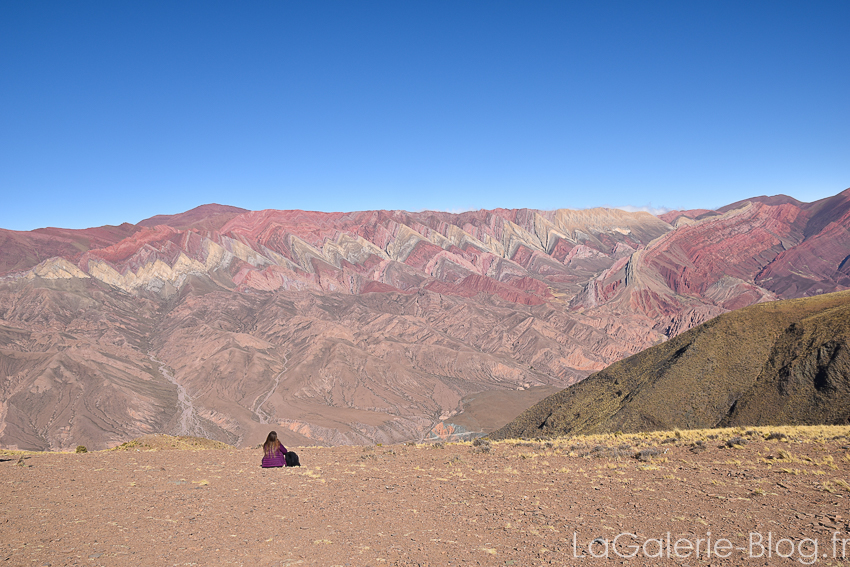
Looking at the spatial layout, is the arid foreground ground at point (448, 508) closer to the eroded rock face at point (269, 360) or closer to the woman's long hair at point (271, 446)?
the woman's long hair at point (271, 446)

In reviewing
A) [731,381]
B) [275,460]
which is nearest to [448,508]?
[275,460]

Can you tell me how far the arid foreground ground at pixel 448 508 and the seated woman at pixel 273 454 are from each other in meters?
0.44

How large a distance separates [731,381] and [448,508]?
3034cm

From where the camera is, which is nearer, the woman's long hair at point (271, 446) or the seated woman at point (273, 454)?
the seated woman at point (273, 454)

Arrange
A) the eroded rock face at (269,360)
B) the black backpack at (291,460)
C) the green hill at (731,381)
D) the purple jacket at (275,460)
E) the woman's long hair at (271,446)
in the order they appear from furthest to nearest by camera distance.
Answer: the eroded rock face at (269,360), the green hill at (731,381), the woman's long hair at (271,446), the black backpack at (291,460), the purple jacket at (275,460)

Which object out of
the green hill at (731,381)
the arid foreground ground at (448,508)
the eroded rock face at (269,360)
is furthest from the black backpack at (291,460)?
the eroded rock face at (269,360)

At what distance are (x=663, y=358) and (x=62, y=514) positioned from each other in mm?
39654

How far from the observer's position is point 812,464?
47.7 feet

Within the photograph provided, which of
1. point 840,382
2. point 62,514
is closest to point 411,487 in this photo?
point 62,514

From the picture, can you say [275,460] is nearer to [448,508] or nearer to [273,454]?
[273,454]

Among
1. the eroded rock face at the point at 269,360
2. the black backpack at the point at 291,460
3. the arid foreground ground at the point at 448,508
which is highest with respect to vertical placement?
the arid foreground ground at the point at 448,508

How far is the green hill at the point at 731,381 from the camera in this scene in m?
31.1

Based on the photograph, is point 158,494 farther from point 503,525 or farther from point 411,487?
point 503,525

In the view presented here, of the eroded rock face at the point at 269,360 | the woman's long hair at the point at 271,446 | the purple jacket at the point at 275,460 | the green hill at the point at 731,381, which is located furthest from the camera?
the eroded rock face at the point at 269,360
